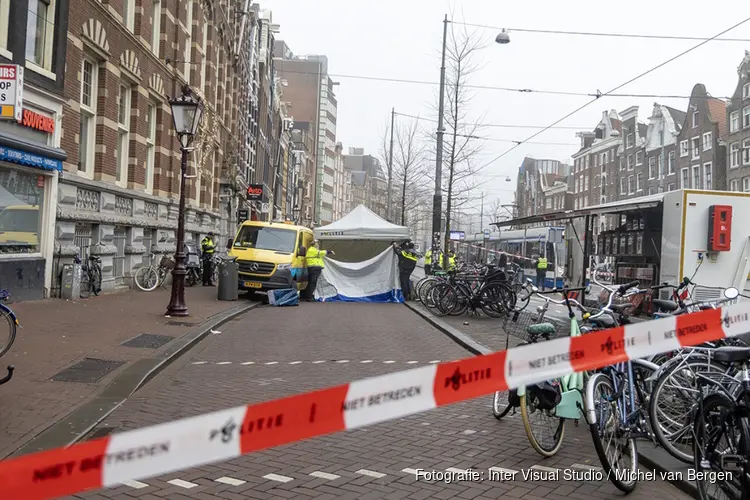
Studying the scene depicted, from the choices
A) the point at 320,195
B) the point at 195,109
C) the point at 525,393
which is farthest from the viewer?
the point at 320,195

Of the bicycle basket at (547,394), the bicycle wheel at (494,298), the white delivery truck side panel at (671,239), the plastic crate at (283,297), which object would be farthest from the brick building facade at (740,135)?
the bicycle basket at (547,394)

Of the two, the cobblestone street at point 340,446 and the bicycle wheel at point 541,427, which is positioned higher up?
the bicycle wheel at point 541,427

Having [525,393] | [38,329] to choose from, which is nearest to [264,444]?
[525,393]

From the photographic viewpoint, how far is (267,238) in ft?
60.8

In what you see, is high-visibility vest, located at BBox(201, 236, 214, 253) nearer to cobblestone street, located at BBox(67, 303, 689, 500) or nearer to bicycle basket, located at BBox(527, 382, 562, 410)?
cobblestone street, located at BBox(67, 303, 689, 500)

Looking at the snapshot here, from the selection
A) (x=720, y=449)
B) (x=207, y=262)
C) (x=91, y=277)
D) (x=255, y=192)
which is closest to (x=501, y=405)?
(x=720, y=449)

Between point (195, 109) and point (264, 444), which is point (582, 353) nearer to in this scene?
point (264, 444)

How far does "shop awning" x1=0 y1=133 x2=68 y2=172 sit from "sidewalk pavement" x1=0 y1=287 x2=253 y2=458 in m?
2.66

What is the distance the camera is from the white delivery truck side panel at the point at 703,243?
1105 cm

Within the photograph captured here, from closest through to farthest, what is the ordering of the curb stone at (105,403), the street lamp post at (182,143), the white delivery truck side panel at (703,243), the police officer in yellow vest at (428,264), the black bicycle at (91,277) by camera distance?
the curb stone at (105,403) < the white delivery truck side panel at (703,243) < the street lamp post at (182,143) < the black bicycle at (91,277) < the police officer in yellow vest at (428,264)

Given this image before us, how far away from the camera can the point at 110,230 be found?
1625cm

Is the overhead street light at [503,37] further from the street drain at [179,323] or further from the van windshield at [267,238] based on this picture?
the street drain at [179,323]

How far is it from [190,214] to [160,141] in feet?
15.8

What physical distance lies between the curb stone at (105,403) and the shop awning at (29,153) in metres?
4.93
